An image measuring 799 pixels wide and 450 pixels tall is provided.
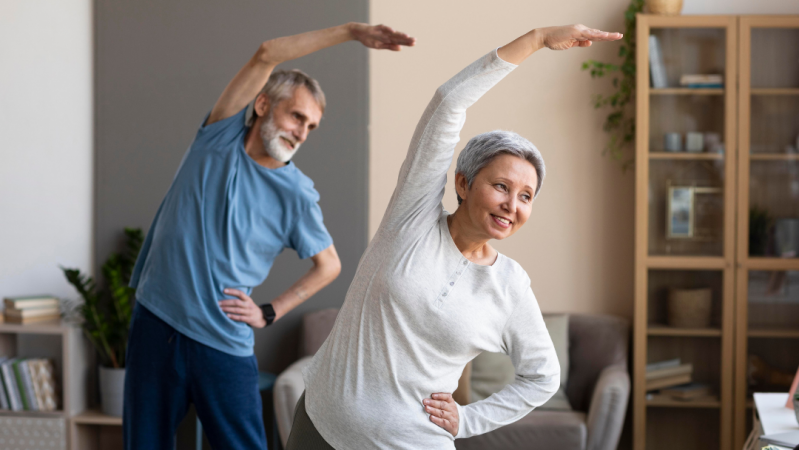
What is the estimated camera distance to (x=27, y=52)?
3.24 meters

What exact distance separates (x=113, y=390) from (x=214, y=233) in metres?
1.73

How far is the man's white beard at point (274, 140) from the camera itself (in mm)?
1992

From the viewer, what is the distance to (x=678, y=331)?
325 centimetres

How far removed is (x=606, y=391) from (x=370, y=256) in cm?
187

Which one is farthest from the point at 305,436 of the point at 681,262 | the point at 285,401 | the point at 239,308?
the point at 681,262

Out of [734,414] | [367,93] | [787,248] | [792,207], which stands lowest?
[734,414]

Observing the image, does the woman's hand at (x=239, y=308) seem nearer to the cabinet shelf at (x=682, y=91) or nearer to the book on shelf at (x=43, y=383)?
the book on shelf at (x=43, y=383)

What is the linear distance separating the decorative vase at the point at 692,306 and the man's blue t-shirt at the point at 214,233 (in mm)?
2097

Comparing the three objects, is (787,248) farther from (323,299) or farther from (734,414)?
(323,299)

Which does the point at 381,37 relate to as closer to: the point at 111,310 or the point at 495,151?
the point at 495,151

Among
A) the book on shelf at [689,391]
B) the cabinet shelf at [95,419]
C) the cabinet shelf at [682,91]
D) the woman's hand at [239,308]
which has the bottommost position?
the cabinet shelf at [95,419]

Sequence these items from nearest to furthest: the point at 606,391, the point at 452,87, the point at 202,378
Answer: the point at 452,87
the point at 202,378
the point at 606,391

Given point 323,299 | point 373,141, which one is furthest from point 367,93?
point 323,299

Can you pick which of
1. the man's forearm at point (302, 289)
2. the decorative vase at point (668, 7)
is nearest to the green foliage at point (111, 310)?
the man's forearm at point (302, 289)
